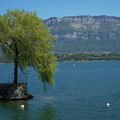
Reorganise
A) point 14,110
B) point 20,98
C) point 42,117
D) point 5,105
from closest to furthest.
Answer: point 42,117
point 14,110
point 5,105
point 20,98

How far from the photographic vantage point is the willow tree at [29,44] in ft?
189

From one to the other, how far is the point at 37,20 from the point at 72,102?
12807 mm

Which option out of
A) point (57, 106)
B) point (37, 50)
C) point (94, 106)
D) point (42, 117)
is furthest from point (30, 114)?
point (37, 50)

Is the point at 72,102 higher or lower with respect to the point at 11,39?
Result: lower

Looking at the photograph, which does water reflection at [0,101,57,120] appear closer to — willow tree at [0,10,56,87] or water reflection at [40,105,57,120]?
water reflection at [40,105,57,120]

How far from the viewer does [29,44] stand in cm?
5778

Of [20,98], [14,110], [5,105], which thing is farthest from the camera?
[20,98]

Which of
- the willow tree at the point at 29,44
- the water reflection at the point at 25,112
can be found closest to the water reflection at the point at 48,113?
the water reflection at the point at 25,112

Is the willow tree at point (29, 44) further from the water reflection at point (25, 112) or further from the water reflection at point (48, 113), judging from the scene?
the water reflection at point (48, 113)

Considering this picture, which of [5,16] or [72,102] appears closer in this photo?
[72,102]

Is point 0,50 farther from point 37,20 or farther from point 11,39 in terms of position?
point 37,20

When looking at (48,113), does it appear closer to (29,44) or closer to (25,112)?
(25,112)

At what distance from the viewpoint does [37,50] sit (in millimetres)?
58250

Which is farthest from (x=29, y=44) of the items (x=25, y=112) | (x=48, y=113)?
(x=48, y=113)
